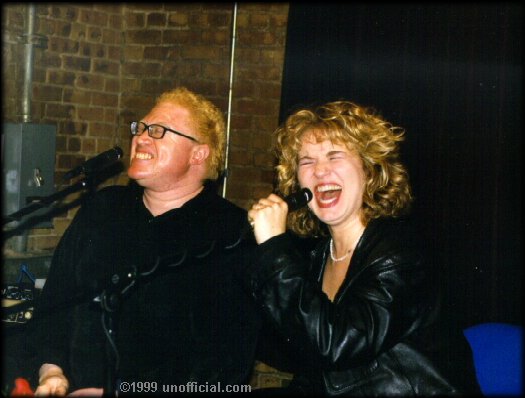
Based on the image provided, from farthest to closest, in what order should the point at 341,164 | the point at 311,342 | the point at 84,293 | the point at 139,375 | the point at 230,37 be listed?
the point at 230,37 < the point at 139,375 < the point at 341,164 < the point at 311,342 < the point at 84,293

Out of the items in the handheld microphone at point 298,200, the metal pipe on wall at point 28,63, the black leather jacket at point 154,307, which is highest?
the metal pipe on wall at point 28,63

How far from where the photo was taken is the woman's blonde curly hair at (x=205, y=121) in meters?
3.19

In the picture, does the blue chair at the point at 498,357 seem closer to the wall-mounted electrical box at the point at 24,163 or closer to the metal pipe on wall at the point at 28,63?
the wall-mounted electrical box at the point at 24,163

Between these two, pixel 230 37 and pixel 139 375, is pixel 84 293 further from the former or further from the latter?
pixel 230 37

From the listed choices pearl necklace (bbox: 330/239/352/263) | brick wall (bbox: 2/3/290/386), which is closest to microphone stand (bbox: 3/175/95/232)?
pearl necklace (bbox: 330/239/352/263)

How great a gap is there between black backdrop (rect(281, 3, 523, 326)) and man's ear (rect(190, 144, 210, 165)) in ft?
3.09

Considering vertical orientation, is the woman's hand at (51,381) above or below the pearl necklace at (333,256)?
below

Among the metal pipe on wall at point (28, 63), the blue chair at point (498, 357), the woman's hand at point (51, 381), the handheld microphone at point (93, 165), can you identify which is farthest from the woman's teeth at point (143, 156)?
the blue chair at point (498, 357)

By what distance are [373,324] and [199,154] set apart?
1343mm

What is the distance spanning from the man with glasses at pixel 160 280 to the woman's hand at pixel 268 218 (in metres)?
0.52

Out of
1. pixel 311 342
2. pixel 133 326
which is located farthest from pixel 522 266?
pixel 133 326

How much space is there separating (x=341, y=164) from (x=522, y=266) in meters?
1.29

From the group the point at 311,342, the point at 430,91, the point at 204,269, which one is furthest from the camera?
the point at 430,91

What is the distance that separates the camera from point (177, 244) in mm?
2955
